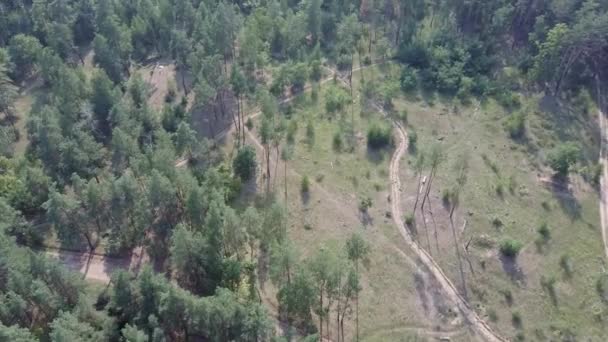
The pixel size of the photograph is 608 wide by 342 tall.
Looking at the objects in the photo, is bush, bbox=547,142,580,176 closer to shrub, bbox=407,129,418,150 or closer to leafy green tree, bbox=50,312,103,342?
shrub, bbox=407,129,418,150

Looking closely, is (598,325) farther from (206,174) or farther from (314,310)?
(206,174)

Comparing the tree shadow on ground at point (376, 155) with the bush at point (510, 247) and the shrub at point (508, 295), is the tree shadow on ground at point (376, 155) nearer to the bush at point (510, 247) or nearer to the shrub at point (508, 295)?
the bush at point (510, 247)

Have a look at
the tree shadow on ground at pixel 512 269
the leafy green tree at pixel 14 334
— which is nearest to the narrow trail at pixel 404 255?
the tree shadow on ground at pixel 512 269

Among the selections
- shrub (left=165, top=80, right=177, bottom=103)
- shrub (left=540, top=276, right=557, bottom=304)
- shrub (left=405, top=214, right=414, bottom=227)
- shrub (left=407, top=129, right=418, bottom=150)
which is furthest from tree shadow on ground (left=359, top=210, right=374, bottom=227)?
shrub (left=165, top=80, right=177, bottom=103)

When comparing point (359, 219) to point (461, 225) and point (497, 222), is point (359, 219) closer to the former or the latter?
point (461, 225)

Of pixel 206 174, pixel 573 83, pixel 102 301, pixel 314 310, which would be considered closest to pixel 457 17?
pixel 573 83

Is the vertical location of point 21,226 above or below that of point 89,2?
below
